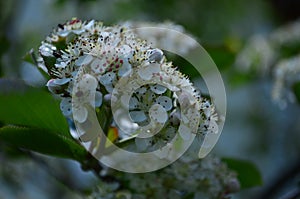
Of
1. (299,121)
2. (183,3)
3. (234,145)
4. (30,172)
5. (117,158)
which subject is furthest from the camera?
(234,145)

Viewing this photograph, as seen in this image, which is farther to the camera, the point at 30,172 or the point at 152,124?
the point at 30,172

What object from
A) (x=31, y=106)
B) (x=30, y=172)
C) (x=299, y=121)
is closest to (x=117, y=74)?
(x=31, y=106)

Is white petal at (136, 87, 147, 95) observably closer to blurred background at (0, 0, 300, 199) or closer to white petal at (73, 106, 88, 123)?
white petal at (73, 106, 88, 123)

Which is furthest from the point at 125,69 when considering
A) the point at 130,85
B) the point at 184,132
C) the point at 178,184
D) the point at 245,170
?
the point at 245,170

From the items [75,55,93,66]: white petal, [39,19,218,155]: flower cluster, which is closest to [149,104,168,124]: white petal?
[39,19,218,155]: flower cluster

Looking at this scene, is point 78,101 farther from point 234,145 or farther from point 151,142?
point 234,145

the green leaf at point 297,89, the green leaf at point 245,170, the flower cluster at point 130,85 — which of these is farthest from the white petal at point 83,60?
the green leaf at point 297,89

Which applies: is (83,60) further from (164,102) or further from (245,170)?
(245,170)
